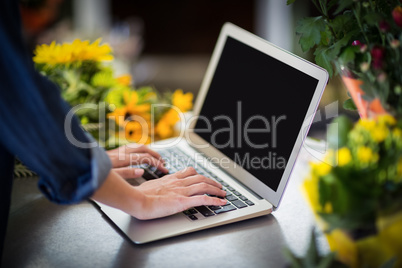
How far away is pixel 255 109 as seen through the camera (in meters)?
1.01

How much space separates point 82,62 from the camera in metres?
1.31

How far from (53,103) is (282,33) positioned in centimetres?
403

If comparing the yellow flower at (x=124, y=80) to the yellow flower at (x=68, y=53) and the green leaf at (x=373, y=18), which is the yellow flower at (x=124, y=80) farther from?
the green leaf at (x=373, y=18)

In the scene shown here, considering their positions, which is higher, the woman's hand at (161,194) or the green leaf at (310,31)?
the green leaf at (310,31)

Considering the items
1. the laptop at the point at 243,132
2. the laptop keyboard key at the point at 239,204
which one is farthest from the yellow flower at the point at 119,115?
the laptop keyboard key at the point at 239,204

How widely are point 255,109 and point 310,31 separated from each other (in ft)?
0.86

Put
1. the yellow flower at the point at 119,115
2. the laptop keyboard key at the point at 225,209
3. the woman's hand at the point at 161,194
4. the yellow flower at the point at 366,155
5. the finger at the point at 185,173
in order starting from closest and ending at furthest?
the yellow flower at the point at 366,155, the woman's hand at the point at 161,194, the laptop keyboard key at the point at 225,209, the finger at the point at 185,173, the yellow flower at the point at 119,115

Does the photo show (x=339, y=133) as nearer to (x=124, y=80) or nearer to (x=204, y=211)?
(x=204, y=211)

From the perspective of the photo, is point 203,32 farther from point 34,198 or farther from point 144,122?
point 34,198

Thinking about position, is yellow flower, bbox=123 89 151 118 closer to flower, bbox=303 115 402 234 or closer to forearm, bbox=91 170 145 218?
forearm, bbox=91 170 145 218

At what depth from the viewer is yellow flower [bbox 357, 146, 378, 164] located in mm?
533

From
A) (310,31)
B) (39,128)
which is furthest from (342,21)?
(39,128)

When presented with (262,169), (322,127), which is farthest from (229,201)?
(322,127)

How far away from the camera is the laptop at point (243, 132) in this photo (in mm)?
834
